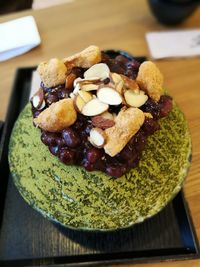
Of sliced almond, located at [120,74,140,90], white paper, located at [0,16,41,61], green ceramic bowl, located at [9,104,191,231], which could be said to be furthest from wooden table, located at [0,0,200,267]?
sliced almond, located at [120,74,140,90]

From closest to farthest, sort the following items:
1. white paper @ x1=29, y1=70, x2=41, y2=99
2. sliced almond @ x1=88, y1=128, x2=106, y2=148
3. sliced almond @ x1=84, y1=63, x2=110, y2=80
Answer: sliced almond @ x1=88, y1=128, x2=106, y2=148, sliced almond @ x1=84, y1=63, x2=110, y2=80, white paper @ x1=29, y1=70, x2=41, y2=99

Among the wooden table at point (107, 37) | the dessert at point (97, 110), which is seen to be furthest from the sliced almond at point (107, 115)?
the wooden table at point (107, 37)

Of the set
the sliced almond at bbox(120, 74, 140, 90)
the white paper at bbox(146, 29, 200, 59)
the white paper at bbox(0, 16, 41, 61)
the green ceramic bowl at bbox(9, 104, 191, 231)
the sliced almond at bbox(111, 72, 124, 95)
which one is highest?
the sliced almond at bbox(111, 72, 124, 95)

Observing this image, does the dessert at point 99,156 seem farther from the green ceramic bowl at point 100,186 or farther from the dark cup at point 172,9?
the dark cup at point 172,9

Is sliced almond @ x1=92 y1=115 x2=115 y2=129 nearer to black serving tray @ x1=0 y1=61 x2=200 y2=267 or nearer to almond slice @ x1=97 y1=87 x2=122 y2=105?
almond slice @ x1=97 y1=87 x2=122 y2=105

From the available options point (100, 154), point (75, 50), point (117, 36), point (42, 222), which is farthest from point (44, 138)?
point (117, 36)

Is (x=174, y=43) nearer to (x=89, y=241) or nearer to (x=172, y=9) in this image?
(x=172, y=9)

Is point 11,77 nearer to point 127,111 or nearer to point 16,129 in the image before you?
point 16,129
